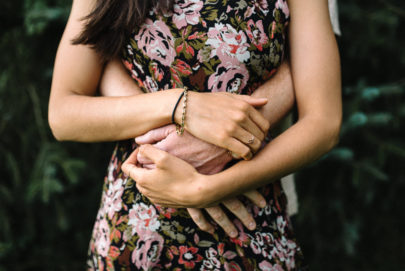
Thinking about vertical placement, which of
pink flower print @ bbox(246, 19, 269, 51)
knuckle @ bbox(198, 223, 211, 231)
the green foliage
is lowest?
the green foliage

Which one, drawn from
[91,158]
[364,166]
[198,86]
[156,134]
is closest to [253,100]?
[198,86]

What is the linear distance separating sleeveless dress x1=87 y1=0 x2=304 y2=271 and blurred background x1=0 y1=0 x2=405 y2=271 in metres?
0.74

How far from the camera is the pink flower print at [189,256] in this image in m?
0.82

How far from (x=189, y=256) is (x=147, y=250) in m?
0.11

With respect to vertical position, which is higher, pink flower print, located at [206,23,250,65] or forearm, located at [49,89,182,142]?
pink flower print, located at [206,23,250,65]

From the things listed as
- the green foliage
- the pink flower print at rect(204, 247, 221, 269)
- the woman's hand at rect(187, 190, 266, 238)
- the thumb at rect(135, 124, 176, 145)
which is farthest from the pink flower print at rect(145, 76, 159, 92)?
the green foliage

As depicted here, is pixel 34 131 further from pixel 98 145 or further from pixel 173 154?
pixel 173 154

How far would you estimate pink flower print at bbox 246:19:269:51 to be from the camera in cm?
76

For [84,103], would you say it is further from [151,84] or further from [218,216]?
[218,216]

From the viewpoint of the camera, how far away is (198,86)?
0.81 meters

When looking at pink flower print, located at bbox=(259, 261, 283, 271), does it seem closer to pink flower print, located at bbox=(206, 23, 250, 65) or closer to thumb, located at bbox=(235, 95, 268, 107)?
thumb, located at bbox=(235, 95, 268, 107)

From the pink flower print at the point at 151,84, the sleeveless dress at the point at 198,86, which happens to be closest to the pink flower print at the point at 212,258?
the sleeveless dress at the point at 198,86

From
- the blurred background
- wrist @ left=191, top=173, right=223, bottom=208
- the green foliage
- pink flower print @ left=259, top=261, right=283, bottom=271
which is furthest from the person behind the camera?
the green foliage

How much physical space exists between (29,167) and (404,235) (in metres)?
2.46
